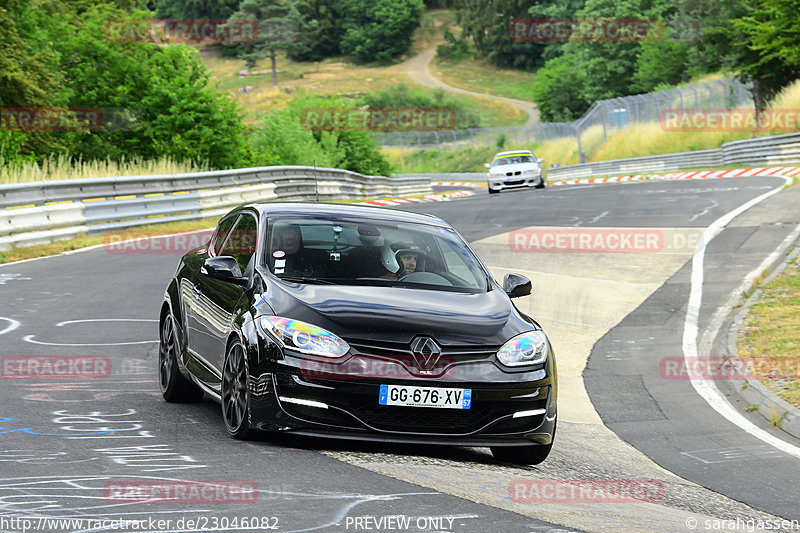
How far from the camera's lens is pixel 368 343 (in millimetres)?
6633

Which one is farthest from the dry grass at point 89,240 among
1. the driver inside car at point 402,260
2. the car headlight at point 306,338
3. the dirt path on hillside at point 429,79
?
the dirt path on hillside at point 429,79

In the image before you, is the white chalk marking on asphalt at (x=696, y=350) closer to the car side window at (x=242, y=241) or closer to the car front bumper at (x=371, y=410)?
the car front bumper at (x=371, y=410)

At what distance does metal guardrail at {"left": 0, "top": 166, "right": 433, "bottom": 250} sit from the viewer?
19.6 m

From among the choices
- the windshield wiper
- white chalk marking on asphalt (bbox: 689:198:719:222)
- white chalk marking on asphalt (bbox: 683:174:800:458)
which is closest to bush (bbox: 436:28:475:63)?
white chalk marking on asphalt (bbox: 689:198:719:222)

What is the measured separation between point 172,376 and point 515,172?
3438 centimetres

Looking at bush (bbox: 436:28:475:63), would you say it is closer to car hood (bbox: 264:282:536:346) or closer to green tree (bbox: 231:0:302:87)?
green tree (bbox: 231:0:302:87)

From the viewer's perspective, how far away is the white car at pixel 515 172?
42.1 meters

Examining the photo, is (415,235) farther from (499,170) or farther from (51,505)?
(499,170)

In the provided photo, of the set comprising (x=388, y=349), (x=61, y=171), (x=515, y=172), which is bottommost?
(x=515, y=172)

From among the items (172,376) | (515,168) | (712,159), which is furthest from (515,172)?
(172,376)

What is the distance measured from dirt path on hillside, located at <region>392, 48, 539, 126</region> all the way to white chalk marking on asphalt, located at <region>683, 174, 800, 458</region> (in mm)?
102359

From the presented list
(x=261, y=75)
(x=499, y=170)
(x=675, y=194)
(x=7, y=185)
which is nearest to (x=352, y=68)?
(x=261, y=75)

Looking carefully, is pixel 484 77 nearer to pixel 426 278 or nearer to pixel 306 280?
pixel 426 278

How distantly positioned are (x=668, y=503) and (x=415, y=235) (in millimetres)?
2745
